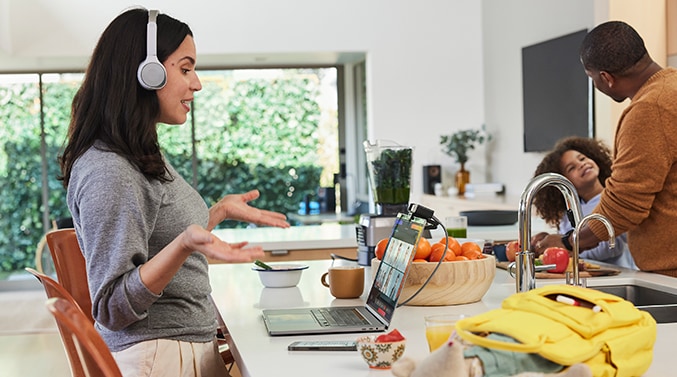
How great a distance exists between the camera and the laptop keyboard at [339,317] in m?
1.97

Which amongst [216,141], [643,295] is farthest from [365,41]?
[643,295]

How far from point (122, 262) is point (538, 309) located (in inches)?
30.9

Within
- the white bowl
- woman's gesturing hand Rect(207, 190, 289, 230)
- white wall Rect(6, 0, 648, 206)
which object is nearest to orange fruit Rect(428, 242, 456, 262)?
woman's gesturing hand Rect(207, 190, 289, 230)

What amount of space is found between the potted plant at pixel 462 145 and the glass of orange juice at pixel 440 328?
254 inches

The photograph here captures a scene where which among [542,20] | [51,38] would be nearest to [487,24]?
[542,20]

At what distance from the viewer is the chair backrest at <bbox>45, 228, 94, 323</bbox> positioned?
→ 2369 mm

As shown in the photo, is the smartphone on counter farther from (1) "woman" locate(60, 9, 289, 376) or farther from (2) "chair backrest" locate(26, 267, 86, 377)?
(2) "chair backrest" locate(26, 267, 86, 377)

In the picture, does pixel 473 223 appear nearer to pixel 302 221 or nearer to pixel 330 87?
pixel 302 221

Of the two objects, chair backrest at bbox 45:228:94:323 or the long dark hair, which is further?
chair backrest at bbox 45:228:94:323

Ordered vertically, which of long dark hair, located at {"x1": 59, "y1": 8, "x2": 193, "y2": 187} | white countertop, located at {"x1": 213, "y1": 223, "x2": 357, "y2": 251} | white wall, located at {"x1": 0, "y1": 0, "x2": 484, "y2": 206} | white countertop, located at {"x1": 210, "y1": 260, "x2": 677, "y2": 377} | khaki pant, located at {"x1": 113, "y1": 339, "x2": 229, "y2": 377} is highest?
white wall, located at {"x1": 0, "y1": 0, "x2": 484, "y2": 206}

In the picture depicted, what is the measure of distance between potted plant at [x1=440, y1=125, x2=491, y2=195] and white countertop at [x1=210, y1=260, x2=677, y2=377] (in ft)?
15.3

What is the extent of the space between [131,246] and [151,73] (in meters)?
0.36

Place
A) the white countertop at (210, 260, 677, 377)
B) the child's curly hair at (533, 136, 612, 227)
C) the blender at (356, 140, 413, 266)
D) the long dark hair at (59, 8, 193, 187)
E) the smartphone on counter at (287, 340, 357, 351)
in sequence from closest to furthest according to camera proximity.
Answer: the white countertop at (210, 260, 677, 377) → the smartphone on counter at (287, 340, 357, 351) → the long dark hair at (59, 8, 193, 187) → the blender at (356, 140, 413, 266) → the child's curly hair at (533, 136, 612, 227)

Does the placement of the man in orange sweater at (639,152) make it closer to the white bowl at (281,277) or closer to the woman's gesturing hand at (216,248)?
the white bowl at (281,277)
